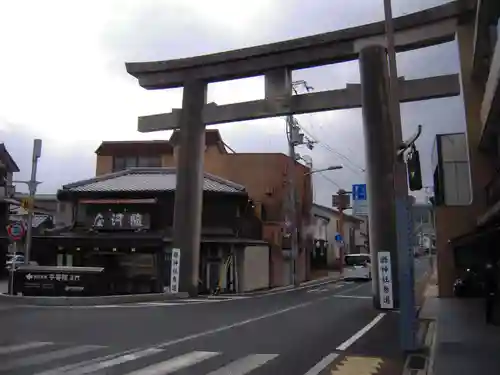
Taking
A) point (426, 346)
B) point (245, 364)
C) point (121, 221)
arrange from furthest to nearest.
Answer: point (121, 221)
point (426, 346)
point (245, 364)

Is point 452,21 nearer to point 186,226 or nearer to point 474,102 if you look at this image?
point 474,102

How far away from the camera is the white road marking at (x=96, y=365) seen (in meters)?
7.84

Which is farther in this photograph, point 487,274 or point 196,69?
point 196,69

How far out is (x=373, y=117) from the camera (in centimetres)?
2159

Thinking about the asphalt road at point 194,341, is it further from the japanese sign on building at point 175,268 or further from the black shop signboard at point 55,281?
the japanese sign on building at point 175,268

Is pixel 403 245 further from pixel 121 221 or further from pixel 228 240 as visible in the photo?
pixel 121 221

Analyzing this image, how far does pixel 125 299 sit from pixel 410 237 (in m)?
15.2

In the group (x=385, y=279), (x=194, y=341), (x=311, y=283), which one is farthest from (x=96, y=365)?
(x=311, y=283)

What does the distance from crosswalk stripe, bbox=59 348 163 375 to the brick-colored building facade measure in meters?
25.0

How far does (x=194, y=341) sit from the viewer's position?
11.3 meters

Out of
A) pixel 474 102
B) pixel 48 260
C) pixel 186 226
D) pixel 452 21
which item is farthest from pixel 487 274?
pixel 48 260

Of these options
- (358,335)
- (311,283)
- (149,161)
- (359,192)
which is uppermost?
(149,161)

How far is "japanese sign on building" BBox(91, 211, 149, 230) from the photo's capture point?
101ft

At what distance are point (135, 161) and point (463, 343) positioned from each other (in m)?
38.7
